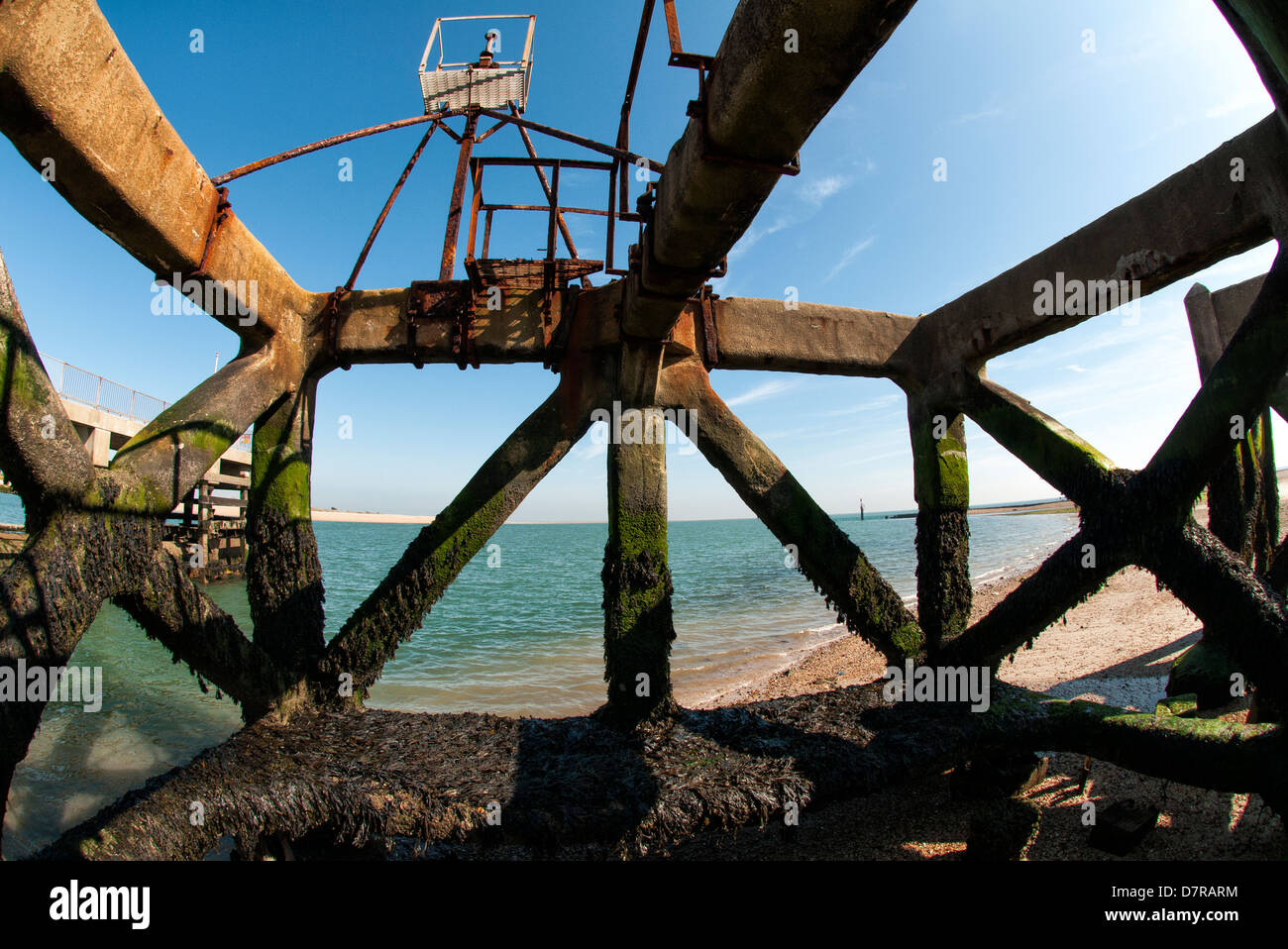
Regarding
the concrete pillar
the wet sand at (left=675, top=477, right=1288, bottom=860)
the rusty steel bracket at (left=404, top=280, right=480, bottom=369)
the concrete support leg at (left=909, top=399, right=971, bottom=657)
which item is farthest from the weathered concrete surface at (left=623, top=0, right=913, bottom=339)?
the concrete pillar

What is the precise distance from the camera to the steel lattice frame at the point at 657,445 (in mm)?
2326

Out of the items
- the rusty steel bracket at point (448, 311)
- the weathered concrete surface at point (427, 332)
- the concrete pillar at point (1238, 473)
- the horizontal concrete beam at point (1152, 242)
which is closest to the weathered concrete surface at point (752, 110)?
the weathered concrete surface at point (427, 332)

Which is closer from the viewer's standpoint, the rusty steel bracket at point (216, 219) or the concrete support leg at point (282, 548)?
the rusty steel bracket at point (216, 219)

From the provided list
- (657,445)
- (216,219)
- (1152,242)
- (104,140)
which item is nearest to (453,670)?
(657,445)

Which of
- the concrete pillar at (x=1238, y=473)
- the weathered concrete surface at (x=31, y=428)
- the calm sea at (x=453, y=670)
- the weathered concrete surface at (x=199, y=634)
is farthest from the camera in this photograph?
the calm sea at (x=453, y=670)

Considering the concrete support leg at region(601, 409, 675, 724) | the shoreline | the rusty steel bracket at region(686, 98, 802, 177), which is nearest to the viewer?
the rusty steel bracket at region(686, 98, 802, 177)

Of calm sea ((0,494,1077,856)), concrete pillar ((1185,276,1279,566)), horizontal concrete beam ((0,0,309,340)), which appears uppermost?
horizontal concrete beam ((0,0,309,340))

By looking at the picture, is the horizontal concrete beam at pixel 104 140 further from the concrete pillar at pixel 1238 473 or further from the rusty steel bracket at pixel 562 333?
the concrete pillar at pixel 1238 473

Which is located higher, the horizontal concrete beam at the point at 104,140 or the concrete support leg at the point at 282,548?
the horizontal concrete beam at the point at 104,140

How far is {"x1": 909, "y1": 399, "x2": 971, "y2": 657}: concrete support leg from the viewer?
4457 millimetres

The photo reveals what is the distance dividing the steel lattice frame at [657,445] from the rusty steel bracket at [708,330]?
0.09 feet

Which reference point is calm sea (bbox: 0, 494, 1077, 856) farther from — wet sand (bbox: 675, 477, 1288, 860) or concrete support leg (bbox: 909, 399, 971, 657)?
concrete support leg (bbox: 909, 399, 971, 657)

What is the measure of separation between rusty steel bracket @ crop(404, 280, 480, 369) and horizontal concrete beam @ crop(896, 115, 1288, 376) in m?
3.68
